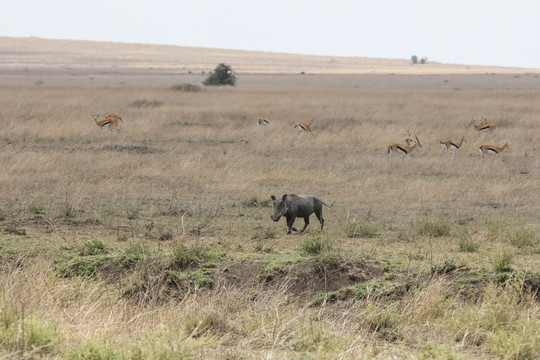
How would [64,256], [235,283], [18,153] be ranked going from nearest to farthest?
[235,283], [64,256], [18,153]

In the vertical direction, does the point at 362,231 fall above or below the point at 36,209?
above

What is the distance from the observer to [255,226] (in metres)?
10.8

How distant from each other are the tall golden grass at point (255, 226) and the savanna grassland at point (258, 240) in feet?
0.09

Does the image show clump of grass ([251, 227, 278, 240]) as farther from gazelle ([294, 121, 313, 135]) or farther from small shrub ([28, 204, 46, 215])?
gazelle ([294, 121, 313, 135])

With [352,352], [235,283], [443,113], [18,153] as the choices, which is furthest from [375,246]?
[443,113]

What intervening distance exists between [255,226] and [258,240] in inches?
40.0

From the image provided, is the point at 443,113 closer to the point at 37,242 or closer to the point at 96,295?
the point at 37,242

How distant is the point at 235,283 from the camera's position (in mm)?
7273

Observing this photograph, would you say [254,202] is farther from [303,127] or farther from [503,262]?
[303,127]

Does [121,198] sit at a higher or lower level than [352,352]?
lower

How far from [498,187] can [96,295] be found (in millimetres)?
9421

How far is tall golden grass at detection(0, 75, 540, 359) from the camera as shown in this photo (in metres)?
5.29

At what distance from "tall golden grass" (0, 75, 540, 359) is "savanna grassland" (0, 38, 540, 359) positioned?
0.03 metres

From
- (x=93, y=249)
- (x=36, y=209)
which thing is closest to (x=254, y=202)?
(x=36, y=209)
